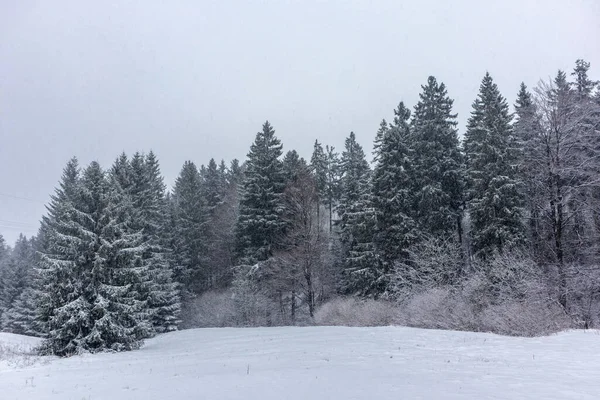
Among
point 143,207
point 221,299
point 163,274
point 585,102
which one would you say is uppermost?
point 585,102

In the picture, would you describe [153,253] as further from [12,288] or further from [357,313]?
[12,288]

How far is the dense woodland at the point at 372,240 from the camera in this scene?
67.8 ft

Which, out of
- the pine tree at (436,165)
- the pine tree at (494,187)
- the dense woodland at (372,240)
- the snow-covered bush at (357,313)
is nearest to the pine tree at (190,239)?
the dense woodland at (372,240)

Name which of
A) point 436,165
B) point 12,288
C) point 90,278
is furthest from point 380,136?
point 12,288

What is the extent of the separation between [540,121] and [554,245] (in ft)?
21.7

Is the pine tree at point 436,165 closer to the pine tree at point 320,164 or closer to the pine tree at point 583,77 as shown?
the pine tree at point 583,77

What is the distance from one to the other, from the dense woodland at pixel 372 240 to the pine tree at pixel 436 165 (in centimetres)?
13

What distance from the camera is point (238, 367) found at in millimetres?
12164

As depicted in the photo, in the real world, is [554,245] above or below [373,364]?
above

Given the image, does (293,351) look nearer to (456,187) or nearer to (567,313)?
(567,313)

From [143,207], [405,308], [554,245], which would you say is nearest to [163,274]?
[143,207]

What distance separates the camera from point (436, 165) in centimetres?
3484

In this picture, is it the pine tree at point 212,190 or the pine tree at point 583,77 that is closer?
the pine tree at point 583,77

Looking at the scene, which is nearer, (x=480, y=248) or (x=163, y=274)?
(x=480, y=248)
